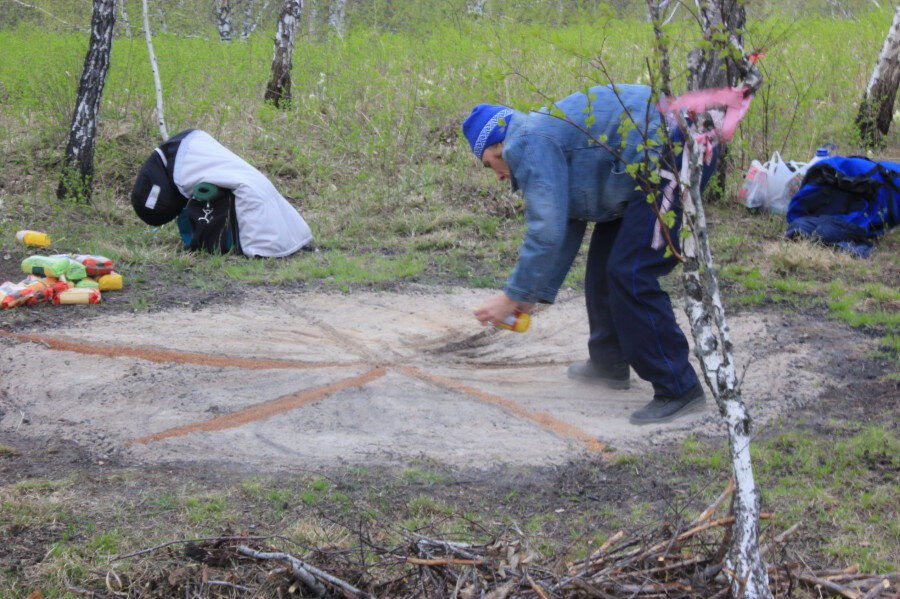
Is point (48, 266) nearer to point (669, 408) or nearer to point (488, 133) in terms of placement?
point (488, 133)

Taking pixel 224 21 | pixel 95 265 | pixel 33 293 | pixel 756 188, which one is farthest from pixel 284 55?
pixel 224 21

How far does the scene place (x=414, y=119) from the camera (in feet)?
34.7

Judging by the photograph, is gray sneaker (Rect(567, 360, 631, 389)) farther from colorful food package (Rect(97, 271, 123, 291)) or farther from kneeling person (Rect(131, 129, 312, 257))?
colorful food package (Rect(97, 271, 123, 291))

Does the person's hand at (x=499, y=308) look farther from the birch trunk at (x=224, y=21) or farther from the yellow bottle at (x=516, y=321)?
the birch trunk at (x=224, y=21)

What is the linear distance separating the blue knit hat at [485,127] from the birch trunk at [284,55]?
7.50m

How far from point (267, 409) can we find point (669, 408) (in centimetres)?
212

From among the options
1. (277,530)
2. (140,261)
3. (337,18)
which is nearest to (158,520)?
(277,530)

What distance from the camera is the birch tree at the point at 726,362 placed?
6.71 ft

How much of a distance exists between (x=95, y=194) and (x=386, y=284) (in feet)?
14.0

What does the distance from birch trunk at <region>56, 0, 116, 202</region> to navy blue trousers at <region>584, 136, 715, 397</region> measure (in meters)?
6.30

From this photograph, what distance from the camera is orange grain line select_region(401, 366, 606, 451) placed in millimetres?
3990

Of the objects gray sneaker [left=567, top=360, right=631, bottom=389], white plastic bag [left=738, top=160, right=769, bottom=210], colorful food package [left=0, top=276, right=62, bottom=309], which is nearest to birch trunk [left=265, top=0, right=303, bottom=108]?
colorful food package [left=0, top=276, right=62, bottom=309]

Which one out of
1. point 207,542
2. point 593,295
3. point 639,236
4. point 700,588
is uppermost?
point 639,236

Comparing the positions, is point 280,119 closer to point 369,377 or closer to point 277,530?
point 369,377
